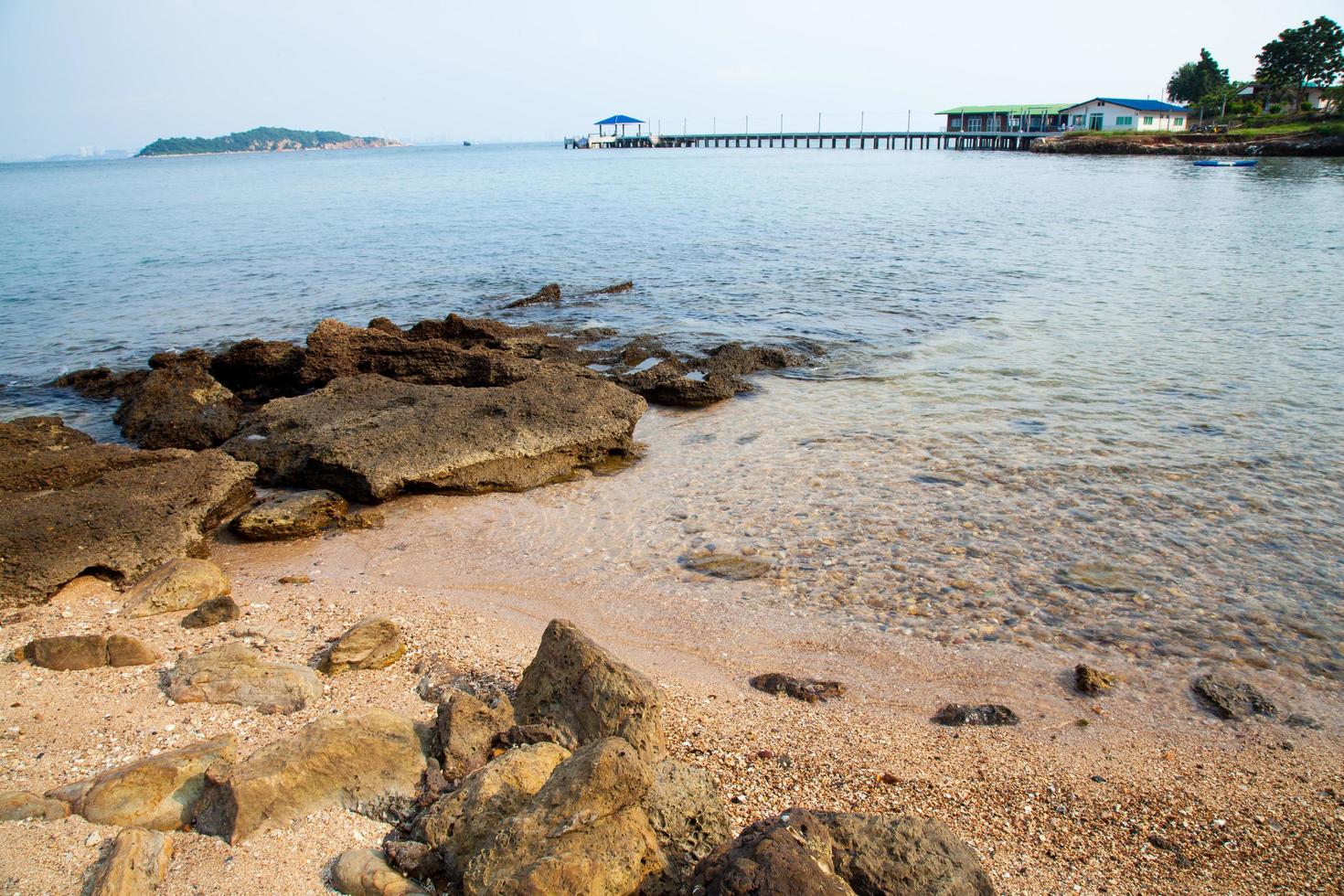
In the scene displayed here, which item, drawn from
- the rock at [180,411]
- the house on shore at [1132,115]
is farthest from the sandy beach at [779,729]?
the house on shore at [1132,115]

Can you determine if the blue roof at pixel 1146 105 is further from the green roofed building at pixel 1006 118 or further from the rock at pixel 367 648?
the rock at pixel 367 648

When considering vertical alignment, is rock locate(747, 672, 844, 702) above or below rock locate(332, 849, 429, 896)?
below

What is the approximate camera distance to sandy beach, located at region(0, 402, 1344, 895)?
3684 millimetres

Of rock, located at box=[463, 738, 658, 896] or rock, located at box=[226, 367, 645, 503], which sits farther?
rock, located at box=[226, 367, 645, 503]

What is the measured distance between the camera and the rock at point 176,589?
5883 millimetres

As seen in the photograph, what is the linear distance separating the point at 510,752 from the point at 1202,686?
14.2ft

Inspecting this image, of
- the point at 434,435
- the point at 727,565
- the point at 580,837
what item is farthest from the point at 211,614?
the point at 580,837

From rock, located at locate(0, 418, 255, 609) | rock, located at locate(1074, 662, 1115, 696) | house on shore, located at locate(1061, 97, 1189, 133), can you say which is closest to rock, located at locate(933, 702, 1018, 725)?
rock, located at locate(1074, 662, 1115, 696)

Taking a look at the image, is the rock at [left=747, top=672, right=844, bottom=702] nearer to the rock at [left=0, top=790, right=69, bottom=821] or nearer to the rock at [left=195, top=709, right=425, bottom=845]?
the rock at [left=195, top=709, right=425, bottom=845]

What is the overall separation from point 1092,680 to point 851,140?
162119 millimetres

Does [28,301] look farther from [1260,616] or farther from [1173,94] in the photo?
[1173,94]

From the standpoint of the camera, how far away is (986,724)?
4820 mm

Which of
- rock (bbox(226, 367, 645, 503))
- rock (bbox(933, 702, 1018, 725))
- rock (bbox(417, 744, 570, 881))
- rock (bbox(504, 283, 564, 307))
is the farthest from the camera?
rock (bbox(504, 283, 564, 307))

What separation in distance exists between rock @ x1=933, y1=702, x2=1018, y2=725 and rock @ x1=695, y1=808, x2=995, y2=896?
150cm
